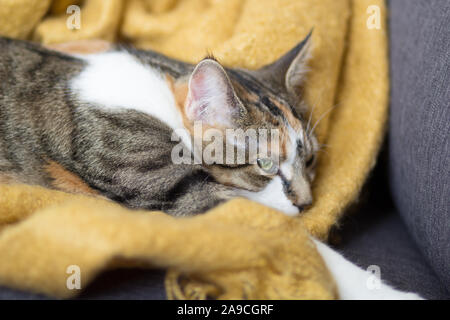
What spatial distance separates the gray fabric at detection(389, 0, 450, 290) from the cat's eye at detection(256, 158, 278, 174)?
0.33m

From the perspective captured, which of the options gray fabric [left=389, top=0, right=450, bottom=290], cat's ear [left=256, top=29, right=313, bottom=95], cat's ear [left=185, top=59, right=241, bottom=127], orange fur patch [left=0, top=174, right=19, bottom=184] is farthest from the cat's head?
orange fur patch [left=0, top=174, right=19, bottom=184]

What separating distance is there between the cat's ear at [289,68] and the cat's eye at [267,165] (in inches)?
10.7

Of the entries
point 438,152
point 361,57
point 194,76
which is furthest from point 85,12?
point 438,152

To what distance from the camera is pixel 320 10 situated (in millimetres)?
1305

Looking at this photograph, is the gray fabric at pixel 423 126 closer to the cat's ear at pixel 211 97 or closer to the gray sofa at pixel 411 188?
the gray sofa at pixel 411 188

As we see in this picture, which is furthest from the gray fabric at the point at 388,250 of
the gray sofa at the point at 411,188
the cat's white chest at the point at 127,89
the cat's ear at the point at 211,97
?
the cat's white chest at the point at 127,89

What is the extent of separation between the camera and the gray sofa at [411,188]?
88cm

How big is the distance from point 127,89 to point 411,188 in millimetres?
726

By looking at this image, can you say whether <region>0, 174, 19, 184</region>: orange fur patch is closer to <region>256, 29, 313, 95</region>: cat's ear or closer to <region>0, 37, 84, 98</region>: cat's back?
<region>0, 37, 84, 98</region>: cat's back

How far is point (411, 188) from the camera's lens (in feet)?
3.46

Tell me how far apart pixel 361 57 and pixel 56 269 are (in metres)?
1.05

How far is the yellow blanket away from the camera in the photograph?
0.65 metres

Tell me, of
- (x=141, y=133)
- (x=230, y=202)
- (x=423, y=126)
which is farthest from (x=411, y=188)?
(x=141, y=133)
